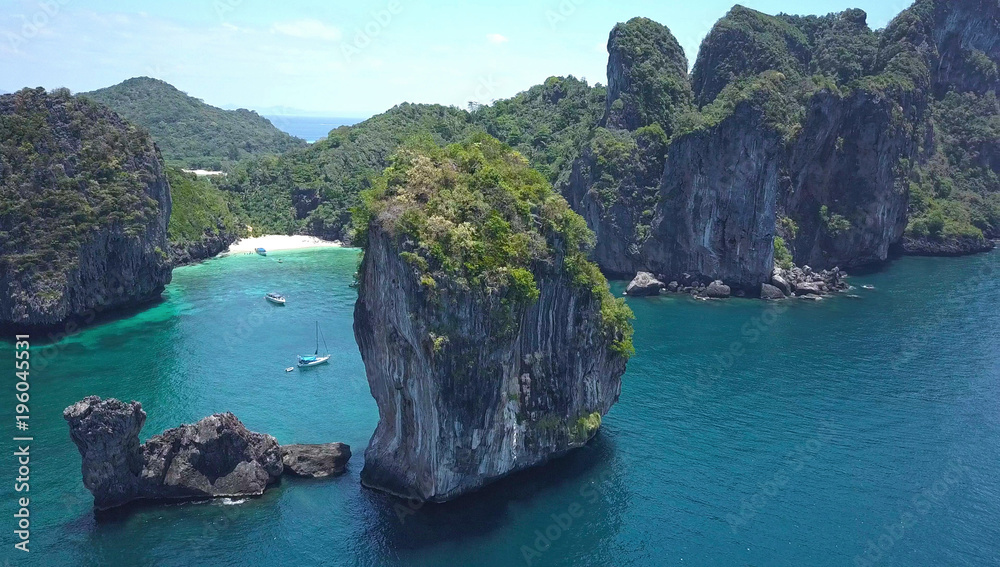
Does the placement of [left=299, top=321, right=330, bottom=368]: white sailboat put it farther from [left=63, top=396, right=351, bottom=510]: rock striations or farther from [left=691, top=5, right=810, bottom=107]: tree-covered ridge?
[left=691, top=5, right=810, bottom=107]: tree-covered ridge

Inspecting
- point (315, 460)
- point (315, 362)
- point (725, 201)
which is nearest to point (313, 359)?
point (315, 362)

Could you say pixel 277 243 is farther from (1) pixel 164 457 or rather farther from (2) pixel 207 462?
(1) pixel 164 457

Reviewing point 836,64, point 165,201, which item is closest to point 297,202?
point 165,201

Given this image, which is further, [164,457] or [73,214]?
[73,214]

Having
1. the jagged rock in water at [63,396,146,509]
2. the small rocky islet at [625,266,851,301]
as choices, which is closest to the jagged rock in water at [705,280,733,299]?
the small rocky islet at [625,266,851,301]

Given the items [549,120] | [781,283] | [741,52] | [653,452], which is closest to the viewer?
[653,452]

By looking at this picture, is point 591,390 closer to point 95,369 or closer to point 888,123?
point 95,369
